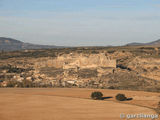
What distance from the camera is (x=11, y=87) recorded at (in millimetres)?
50125

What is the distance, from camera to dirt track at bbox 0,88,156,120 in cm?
2786

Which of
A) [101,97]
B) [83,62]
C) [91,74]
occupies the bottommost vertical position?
[101,97]

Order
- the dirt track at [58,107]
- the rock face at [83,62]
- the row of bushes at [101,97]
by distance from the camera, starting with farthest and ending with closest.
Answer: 1. the rock face at [83,62]
2. the row of bushes at [101,97]
3. the dirt track at [58,107]

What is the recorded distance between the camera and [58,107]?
3272cm

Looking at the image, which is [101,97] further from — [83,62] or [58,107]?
[83,62]

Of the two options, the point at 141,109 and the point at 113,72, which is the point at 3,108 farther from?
the point at 113,72

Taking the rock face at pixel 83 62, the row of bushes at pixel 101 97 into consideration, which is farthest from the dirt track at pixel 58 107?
the rock face at pixel 83 62

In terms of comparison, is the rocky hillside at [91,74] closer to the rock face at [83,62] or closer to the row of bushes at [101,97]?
the rock face at [83,62]

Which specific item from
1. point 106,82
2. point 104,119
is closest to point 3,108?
point 104,119

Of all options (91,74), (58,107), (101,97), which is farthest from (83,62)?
(58,107)

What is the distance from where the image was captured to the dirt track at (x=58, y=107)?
27862 mm

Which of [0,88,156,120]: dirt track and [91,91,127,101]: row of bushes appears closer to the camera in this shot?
[0,88,156,120]: dirt track

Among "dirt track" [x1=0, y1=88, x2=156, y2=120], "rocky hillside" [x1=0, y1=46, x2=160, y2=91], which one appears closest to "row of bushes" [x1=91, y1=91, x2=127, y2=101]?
"dirt track" [x1=0, y1=88, x2=156, y2=120]

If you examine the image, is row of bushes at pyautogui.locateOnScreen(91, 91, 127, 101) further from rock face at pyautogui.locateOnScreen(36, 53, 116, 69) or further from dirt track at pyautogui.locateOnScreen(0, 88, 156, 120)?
rock face at pyautogui.locateOnScreen(36, 53, 116, 69)
